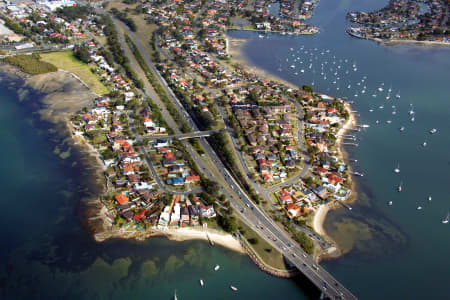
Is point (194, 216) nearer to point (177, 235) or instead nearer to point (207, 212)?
point (207, 212)

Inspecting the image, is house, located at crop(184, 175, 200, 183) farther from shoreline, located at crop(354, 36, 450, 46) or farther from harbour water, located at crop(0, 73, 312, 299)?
shoreline, located at crop(354, 36, 450, 46)

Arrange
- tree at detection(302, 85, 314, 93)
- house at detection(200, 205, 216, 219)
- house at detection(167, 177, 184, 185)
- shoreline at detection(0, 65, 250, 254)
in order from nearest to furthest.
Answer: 1. shoreline at detection(0, 65, 250, 254)
2. house at detection(200, 205, 216, 219)
3. house at detection(167, 177, 184, 185)
4. tree at detection(302, 85, 314, 93)

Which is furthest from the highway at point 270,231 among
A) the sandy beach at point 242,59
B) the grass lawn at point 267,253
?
the sandy beach at point 242,59

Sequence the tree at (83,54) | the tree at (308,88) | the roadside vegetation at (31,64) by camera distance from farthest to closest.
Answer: the tree at (83,54), the roadside vegetation at (31,64), the tree at (308,88)

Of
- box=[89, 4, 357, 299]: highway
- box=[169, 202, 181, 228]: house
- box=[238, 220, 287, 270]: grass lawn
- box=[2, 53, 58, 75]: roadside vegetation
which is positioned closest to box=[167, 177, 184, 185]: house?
box=[89, 4, 357, 299]: highway

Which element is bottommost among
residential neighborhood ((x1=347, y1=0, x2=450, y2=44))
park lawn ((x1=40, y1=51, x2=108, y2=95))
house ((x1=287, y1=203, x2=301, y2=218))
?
house ((x1=287, y1=203, x2=301, y2=218))

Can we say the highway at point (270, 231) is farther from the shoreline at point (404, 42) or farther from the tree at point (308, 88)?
the shoreline at point (404, 42)
